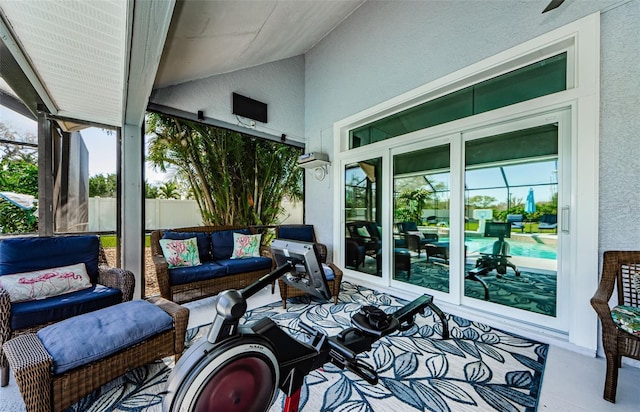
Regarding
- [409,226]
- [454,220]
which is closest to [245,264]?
[409,226]

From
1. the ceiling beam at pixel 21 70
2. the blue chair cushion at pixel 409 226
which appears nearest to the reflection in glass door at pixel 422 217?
the blue chair cushion at pixel 409 226

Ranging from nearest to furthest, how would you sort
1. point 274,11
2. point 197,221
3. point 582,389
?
point 582,389 < point 274,11 < point 197,221

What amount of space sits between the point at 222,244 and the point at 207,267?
622mm

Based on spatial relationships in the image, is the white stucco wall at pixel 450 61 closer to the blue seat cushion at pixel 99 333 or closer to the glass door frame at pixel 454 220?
the glass door frame at pixel 454 220

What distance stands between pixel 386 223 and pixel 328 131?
2044 mm

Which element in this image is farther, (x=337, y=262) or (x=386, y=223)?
(x=337, y=262)

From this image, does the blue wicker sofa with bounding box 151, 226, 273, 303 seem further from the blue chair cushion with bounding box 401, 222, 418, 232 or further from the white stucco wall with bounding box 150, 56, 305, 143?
the blue chair cushion with bounding box 401, 222, 418, 232

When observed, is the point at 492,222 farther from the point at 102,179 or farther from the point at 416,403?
the point at 102,179

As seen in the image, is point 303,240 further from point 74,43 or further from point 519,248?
point 74,43

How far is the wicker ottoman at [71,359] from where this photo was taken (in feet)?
4.31

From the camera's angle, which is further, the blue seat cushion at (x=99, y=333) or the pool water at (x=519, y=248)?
the pool water at (x=519, y=248)

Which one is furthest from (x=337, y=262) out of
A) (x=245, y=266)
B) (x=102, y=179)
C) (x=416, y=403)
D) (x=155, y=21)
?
(x=155, y=21)

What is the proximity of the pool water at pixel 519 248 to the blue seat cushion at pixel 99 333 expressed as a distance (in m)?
3.10

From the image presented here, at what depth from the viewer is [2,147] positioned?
279cm
